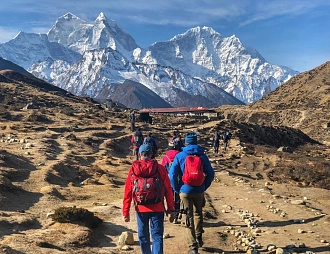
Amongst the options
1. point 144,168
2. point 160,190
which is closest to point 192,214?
point 160,190

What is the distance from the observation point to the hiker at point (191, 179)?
30.2 ft


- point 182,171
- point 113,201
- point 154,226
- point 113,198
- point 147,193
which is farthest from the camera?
point 113,198

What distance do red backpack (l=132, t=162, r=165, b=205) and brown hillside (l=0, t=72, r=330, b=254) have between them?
281 cm

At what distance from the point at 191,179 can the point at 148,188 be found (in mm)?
1847

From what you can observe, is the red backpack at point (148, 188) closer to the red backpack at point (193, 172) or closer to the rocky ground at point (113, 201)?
the red backpack at point (193, 172)

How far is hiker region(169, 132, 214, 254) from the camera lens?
30.2 feet

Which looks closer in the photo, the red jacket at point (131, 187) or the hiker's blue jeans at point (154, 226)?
the red jacket at point (131, 187)

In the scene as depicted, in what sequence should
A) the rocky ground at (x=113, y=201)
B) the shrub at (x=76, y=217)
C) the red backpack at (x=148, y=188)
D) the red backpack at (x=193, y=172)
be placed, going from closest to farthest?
the red backpack at (x=148, y=188) → the red backpack at (x=193, y=172) → the rocky ground at (x=113, y=201) → the shrub at (x=76, y=217)

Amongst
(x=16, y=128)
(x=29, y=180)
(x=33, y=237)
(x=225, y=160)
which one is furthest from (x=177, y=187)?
(x=16, y=128)

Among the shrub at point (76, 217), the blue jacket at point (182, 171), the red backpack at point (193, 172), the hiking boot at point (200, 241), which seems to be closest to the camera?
the red backpack at point (193, 172)

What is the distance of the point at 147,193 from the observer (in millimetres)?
7594

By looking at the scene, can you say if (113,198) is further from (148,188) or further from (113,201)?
(148,188)

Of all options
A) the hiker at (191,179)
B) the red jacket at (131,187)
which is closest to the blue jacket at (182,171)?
the hiker at (191,179)

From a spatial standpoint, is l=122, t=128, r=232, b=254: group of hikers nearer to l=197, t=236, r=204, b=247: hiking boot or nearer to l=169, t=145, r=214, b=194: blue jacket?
l=169, t=145, r=214, b=194: blue jacket
